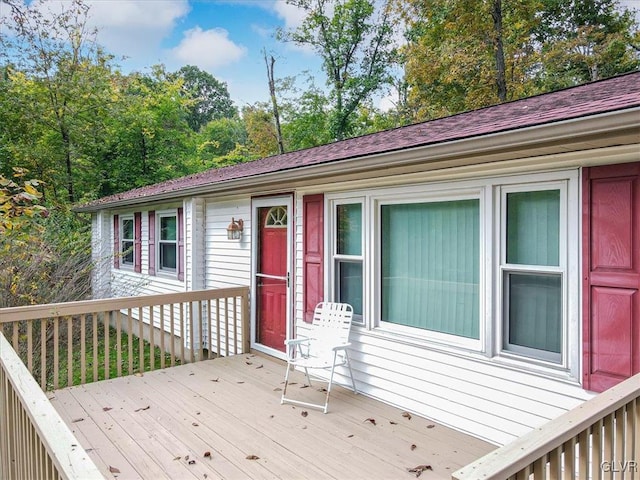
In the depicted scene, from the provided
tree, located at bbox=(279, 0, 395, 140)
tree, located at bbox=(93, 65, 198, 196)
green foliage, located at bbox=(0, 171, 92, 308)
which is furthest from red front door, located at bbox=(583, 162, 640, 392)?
tree, located at bbox=(93, 65, 198, 196)

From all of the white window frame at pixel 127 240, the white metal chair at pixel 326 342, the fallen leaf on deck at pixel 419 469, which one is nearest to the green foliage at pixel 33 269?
the white window frame at pixel 127 240

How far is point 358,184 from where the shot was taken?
4.39 m

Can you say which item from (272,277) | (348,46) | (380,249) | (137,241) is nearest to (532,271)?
(380,249)

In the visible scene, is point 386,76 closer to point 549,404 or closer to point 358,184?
point 358,184

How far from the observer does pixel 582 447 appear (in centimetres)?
160

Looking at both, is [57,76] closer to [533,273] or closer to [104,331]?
[104,331]

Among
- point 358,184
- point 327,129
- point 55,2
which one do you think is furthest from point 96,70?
point 358,184

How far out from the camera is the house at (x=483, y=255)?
2635 mm

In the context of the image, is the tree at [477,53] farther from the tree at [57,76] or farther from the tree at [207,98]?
the tree at [207,98]

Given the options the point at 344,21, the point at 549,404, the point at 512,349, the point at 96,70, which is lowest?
the point at 549,404

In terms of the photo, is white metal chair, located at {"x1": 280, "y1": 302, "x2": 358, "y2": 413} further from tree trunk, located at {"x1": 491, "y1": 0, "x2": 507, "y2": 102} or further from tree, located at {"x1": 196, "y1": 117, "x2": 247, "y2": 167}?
tree, located at {"x1": 196, "y1": 117, "x2": 247, "y2": 167}

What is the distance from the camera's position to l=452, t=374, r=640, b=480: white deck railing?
4.25ft

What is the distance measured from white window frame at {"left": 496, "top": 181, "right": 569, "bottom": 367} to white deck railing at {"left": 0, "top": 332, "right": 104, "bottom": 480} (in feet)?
9.24

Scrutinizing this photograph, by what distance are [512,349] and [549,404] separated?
432 mm
